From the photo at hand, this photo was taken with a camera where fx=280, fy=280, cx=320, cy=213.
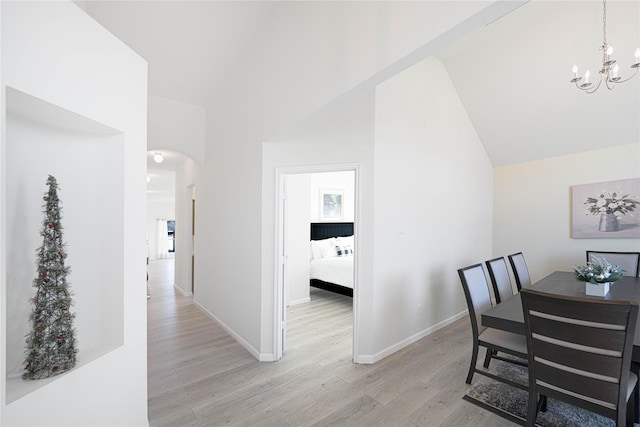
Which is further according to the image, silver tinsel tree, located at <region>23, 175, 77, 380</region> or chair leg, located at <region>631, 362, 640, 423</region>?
chair leg, located at <region>631, 362, 640, 423</region>

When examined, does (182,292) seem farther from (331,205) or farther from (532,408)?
(532,408)

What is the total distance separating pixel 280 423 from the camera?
2016 millimetres

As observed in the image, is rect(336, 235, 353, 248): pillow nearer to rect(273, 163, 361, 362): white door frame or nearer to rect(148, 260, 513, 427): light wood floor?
rect(148, 260, 513, 427): light wood floor

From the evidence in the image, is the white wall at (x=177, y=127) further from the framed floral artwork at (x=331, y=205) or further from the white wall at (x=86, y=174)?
the framed floral artwork at (x=331, y=205)

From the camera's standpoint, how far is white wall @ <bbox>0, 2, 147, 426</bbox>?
1.22 meters

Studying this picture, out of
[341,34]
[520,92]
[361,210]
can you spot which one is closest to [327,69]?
[341,34]

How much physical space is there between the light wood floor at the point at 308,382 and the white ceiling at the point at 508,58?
306 cm

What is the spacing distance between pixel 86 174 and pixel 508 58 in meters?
4.45

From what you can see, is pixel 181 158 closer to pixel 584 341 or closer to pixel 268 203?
pixel 268 203

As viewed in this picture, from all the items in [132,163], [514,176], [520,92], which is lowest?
[132,163]

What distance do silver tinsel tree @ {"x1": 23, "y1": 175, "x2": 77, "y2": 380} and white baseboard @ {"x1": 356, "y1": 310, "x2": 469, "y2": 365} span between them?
2.32 m

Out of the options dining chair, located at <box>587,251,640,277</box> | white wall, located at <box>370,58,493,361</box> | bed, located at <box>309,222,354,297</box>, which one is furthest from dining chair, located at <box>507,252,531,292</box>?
bed, located at <box>309,222,354,297</box>

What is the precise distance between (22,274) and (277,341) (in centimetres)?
211

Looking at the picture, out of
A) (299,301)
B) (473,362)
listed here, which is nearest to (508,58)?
(473,362)
